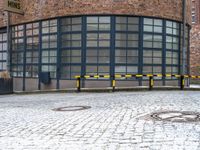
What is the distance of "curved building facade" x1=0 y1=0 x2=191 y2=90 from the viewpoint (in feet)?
62.9

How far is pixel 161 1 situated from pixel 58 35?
699 cm

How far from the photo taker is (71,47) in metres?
19.9

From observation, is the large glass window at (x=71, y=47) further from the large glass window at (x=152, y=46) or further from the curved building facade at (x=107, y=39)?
the large glass window at (x=152, y=46)

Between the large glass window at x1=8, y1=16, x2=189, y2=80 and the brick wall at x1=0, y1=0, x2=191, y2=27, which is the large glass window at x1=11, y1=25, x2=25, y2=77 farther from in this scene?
the brick wall at x1=0, y1=0, x2=191, y2=27

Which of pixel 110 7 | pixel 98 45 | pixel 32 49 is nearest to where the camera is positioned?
pixel 110 7

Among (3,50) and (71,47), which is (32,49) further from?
(3,50)

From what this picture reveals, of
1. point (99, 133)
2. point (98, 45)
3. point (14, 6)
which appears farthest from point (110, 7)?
point (99, 133)

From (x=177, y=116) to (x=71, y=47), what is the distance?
41.8 ft

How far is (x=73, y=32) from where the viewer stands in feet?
65.0

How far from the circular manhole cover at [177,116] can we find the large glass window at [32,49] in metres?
14.8

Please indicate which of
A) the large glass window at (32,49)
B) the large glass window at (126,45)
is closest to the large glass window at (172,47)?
the large glass window at (126,45)

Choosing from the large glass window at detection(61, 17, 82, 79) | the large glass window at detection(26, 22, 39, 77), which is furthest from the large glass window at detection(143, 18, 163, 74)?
the large glass window at detection(26, 22, 39, 77)

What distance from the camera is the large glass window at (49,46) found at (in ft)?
67.8

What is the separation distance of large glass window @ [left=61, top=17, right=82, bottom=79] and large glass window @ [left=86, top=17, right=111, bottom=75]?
61cm
